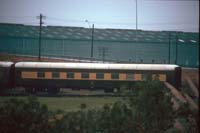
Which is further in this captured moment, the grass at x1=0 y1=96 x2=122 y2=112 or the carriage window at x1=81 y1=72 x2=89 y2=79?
the carriage window at x1=81 y1=72 x2=89 y2=79

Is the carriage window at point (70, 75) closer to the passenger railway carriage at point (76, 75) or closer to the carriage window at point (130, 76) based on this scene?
the passenger railway carriage at point (76, 75)

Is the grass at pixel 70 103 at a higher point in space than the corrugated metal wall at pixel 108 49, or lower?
lower

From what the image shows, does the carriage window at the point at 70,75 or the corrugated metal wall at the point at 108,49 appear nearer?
the carriage window at the point at 70,75

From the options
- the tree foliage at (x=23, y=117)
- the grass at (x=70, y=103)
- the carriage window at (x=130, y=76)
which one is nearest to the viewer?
the tree foliage at (x=23, y=117)

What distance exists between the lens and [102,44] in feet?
151

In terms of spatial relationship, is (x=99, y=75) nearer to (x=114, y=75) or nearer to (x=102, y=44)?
(x=114, y=75)

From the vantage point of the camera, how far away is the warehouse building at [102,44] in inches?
1594

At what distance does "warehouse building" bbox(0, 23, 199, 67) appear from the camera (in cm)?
4050

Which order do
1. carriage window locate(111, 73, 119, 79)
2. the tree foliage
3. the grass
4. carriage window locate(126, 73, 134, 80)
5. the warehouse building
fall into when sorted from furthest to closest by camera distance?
the warehouse building, carriage window locate(111, 73, 119, 79), carriage window locate(126, 73, 134, 80), the grass, the tree foliage

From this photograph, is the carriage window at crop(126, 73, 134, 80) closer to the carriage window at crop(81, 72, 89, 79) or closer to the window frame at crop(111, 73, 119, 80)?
the window frame at crop(111, 73, 119, 80)

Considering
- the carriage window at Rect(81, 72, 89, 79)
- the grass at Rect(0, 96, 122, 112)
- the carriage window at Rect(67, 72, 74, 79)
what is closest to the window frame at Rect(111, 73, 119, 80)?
the carriage window at Rect(81, 72, 89, 79)

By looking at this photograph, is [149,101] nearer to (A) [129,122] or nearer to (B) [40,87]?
(A) [129,122]

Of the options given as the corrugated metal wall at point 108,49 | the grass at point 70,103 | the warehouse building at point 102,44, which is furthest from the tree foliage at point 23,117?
the corrugated metal wall at point 108,49

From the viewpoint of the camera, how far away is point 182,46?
4078 centimetres
